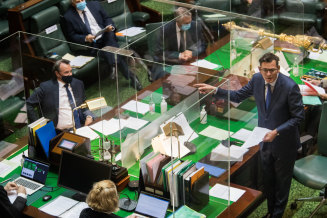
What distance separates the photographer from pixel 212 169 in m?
4.40

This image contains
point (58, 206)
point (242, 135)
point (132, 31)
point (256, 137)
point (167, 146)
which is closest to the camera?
point (167, 146)

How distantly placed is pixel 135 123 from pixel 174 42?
1.89 m

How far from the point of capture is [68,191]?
4801 mm

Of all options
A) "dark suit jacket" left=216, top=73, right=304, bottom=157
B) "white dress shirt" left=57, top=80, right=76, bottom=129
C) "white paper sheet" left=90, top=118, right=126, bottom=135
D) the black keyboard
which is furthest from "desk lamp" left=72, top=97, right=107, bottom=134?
"dark suit jacket" left=216, top=73, right=304, bottom=157

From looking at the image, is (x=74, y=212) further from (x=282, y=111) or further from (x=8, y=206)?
(x=282, y=111)

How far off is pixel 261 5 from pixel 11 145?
3186 mm

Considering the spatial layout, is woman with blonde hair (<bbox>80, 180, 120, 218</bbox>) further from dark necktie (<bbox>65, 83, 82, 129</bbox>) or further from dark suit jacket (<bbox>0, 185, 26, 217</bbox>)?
dark necktie (<bbox>65, 83, 82, 129</bbox>)

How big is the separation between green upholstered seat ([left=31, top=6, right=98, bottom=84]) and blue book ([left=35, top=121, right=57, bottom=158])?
1.87 feet

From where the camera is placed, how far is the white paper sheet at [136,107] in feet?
16.1

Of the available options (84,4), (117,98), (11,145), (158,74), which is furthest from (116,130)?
(84,4)

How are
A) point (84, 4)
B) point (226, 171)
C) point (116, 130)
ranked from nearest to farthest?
point (226, 171)
point (116, 130)
point (84, 4)

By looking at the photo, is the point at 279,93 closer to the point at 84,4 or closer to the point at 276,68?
the point at 276,68

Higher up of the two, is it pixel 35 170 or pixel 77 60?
pixel 77 60

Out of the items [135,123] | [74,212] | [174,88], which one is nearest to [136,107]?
[135,123]
